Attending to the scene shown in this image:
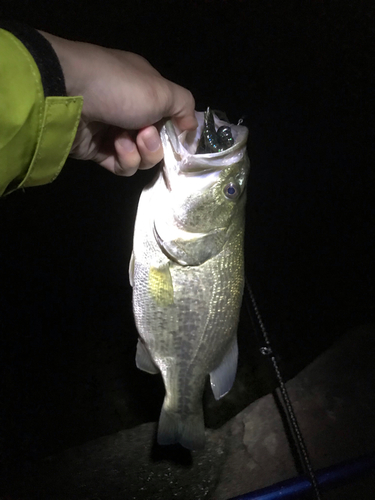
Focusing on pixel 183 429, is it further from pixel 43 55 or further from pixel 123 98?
pixel 43 55

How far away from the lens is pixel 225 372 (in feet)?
4.87

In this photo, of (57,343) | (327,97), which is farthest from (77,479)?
(327,97)

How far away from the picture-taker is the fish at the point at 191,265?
125 centimetres

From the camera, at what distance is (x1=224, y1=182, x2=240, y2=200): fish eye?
1307 mm

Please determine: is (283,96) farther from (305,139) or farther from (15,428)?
(15,428)

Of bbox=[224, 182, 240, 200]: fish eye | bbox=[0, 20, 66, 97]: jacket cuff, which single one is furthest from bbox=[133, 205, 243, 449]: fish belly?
bbox=[0, 20, 66, 97]: jacket cuff

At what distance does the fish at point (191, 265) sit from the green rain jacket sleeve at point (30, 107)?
42 cm

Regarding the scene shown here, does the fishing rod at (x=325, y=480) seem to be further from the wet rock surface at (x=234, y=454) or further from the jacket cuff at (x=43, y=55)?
the jacket cuff at (x=43, y=55)

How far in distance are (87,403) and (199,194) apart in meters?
2.20

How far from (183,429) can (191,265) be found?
0.79 meters

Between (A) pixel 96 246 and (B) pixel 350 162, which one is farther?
(B) pixel 350 162

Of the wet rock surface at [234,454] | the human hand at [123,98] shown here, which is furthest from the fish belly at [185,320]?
the wet rock surface at [234,454]

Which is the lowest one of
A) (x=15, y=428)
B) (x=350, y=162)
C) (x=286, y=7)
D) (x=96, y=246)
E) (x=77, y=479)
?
(x=15, y=428)

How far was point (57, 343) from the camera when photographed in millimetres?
2764
